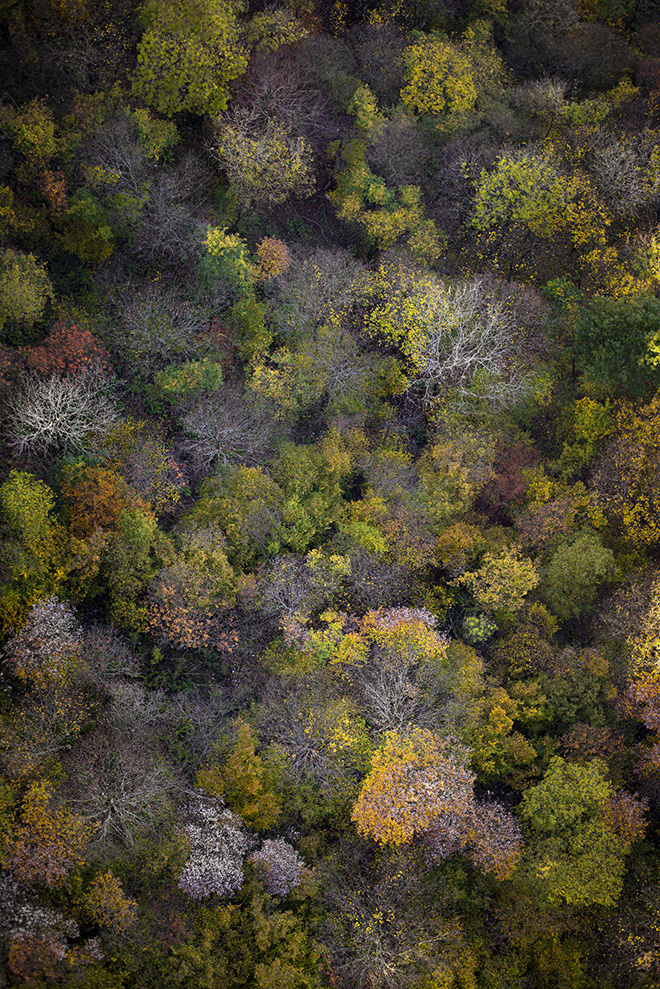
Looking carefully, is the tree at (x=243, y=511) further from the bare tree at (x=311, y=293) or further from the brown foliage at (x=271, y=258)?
the brown foliage at (x=271, y=258)

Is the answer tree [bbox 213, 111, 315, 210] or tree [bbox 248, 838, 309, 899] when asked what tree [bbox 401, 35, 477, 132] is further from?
tree [bbox 248, 838, 309, 899]

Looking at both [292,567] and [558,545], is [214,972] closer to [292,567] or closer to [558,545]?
[292,567]

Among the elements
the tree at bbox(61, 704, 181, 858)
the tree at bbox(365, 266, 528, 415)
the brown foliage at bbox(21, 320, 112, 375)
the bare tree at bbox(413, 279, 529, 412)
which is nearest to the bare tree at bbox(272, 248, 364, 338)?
the tree at bbox(365, 266, 528, 415)

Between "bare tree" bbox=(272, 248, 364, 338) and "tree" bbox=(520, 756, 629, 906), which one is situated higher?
"bare tree" bbox=(272, 248, 364, 338)

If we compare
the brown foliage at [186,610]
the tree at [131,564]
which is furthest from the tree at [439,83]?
the brown foliage at [186,610]

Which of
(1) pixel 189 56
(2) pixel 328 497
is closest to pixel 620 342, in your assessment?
(2) pixel 328 497
